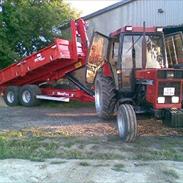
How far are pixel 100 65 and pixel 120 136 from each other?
11.9ft

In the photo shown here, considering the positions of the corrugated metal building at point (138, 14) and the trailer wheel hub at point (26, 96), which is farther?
the corrugated metal building at point (138, 14)

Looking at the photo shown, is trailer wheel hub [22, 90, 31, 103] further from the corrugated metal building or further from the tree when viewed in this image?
the tree

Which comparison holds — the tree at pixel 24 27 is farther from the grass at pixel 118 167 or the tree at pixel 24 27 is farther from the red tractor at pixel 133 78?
the grass at pixel 118 167

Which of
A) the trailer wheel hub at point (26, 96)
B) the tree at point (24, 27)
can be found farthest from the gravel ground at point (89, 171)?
the tree at point (24, 27)

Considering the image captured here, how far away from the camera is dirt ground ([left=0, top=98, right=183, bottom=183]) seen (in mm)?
6730

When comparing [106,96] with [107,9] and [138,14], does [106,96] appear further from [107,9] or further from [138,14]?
[107,9]

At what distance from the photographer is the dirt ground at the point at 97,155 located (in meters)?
6.73

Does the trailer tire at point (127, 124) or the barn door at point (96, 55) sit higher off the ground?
the barn door at point (96, 55)

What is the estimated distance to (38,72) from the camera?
1636 centimetres

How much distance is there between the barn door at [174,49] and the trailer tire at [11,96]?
7548 mm

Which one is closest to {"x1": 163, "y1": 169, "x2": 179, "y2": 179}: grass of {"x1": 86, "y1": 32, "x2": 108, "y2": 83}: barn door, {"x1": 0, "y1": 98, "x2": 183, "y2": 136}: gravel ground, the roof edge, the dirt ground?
the dirt ground

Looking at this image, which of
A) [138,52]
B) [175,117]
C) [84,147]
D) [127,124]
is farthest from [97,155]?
[138,52]

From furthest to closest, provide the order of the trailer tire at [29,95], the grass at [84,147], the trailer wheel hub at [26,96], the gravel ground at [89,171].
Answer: the trailer wheel hub at [26,96]
the trailer tire at [29,95]
the grass at [84,147]
the gravel ground at [89,171]

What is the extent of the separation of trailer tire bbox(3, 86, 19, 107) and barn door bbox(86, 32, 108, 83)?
4.76m
